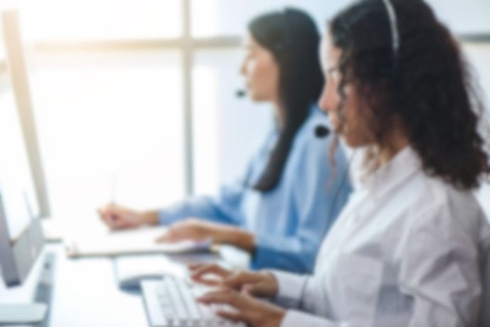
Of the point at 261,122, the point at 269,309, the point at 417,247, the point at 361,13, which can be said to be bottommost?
the point at 261,122

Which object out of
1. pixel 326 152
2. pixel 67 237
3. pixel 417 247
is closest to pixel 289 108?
pixel 326 152

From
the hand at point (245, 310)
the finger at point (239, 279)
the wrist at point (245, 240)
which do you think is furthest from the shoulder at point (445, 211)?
the wrist at point (245, 240)

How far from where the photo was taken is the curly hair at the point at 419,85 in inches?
46.2

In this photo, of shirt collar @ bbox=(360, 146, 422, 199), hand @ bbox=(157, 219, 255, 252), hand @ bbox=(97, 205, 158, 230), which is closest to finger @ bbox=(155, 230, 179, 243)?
hand @ bbox=(157, 219, 255, 252)

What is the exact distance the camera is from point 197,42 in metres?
2.55

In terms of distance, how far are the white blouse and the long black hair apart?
24.7 inches

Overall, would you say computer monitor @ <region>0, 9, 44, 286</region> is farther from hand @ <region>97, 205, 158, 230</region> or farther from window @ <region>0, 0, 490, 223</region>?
window @ <region>0, 0, 490, 223</region>

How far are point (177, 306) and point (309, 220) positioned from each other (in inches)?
23.4

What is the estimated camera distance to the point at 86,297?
1342mm

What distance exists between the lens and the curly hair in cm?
117

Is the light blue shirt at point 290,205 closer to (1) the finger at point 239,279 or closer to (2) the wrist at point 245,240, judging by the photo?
(2) the wrist at point 245,240

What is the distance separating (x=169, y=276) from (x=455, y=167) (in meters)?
0.58

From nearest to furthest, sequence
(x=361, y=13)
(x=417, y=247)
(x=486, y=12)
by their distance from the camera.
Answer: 1. (x=417, y=247)
2. (x=361, y=13)
3. (x=486, y=12)

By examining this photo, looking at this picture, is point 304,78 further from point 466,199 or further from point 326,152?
point 466,199
